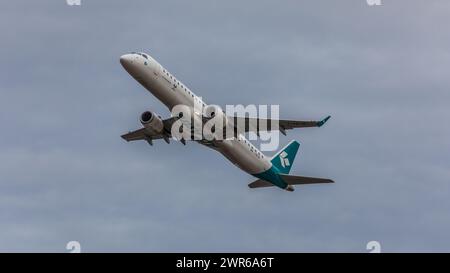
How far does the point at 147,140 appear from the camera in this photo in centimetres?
9019

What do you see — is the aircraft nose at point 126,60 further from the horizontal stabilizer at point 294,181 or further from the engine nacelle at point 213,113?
the horizontal stabilizer at point 294,181

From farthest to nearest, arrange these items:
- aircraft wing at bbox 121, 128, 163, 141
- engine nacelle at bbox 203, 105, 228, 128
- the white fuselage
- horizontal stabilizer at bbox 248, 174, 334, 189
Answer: aircraft wing at bbox 121, 128, 163, 141 → horizontal stabilizer at bbox 248, 174, 334, 189 → engine nacelle at bbox 203, 105, 228, 128 → the white fuselage

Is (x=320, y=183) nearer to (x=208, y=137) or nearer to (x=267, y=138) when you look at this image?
(x=267, y=138)

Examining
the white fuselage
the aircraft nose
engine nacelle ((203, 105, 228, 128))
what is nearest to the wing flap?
the white fuselage

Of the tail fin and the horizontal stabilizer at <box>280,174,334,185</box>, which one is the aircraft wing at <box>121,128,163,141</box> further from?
the horizontal stabilizer at <box>280,174,334,185</box>

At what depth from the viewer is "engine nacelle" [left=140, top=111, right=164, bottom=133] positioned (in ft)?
280

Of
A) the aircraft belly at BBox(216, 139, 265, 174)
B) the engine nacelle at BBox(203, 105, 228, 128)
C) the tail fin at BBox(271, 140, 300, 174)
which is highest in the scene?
the tail fin at BBox(271, 140, 300, 174)

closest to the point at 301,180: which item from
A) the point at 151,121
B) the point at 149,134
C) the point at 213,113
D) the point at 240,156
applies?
the point at 240,156

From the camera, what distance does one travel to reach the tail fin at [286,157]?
96.0 m

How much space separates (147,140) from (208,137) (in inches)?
319

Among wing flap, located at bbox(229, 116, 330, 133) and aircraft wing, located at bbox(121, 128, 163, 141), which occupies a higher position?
aircraft wing, located at bbox(121, 128, 163, 141)

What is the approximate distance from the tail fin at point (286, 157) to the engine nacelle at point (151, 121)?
1437 centimetres
